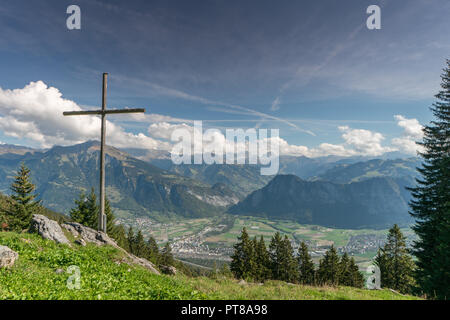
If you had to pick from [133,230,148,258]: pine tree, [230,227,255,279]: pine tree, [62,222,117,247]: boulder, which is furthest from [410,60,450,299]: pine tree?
[133,230,148,258]: pine tree

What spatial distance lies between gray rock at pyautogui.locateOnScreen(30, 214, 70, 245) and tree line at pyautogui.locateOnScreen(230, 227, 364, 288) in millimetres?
32941

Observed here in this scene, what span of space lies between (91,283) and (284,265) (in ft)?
156

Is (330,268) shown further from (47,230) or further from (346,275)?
(47,230)

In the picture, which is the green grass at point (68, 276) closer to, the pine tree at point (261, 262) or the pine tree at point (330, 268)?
the pine tree at point (261, 262)

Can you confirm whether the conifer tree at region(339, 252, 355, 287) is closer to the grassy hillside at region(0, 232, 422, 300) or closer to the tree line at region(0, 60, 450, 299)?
the tree line at region(0, 60, 450, 299)

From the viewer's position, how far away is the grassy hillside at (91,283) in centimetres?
740

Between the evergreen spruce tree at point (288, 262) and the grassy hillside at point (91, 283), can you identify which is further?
the evergreen spruce tree at point (288, 262)

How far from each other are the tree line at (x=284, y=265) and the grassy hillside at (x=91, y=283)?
3403 centimetres

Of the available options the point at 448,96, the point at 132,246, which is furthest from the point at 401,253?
the point at 132,246

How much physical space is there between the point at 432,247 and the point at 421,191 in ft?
17.0

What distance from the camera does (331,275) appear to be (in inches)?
1687

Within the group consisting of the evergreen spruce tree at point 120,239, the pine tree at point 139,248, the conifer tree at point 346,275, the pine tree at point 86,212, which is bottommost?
the pine tree at point 139,248

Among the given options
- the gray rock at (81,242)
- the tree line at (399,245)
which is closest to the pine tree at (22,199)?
the tree line at (399,245)

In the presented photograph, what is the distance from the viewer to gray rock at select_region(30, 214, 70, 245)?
14272 mm
